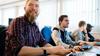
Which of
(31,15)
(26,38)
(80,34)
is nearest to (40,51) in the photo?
(26,38)

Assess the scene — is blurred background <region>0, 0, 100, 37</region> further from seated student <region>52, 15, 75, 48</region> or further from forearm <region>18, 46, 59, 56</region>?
forearm <region>18, 46, 59, 56</region>

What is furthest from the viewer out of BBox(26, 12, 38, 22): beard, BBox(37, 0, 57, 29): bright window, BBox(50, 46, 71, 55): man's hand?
BBox(37, 0, 57, 29): bright window

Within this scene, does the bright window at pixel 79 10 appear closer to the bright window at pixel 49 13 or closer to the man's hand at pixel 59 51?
the bright window at pixel 49 13

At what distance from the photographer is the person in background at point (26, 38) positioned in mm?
1483

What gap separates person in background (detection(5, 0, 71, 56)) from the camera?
148cm

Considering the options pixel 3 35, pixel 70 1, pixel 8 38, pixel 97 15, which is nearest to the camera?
pixel 8 38

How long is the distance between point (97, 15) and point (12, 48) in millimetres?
4229

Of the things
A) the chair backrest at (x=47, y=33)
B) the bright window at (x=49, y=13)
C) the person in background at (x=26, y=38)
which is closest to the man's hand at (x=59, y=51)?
the person in background at (x=26, y=38)

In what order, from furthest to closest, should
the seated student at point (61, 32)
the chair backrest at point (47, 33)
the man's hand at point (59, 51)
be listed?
the chair backrest at point (47, 33) < the seated student at point (61, 32) < the man's hand at point (59, 51)

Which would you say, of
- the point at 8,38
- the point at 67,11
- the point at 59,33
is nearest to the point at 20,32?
the point at 8,38

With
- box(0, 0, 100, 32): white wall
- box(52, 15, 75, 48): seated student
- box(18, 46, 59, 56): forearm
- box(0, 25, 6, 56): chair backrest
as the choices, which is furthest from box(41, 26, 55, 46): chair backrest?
box(0, 0, 100, 32): white wall

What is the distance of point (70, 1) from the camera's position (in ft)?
19.8

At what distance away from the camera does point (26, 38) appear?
65.0 inches

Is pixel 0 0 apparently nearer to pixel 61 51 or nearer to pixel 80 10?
pixel 80 10
